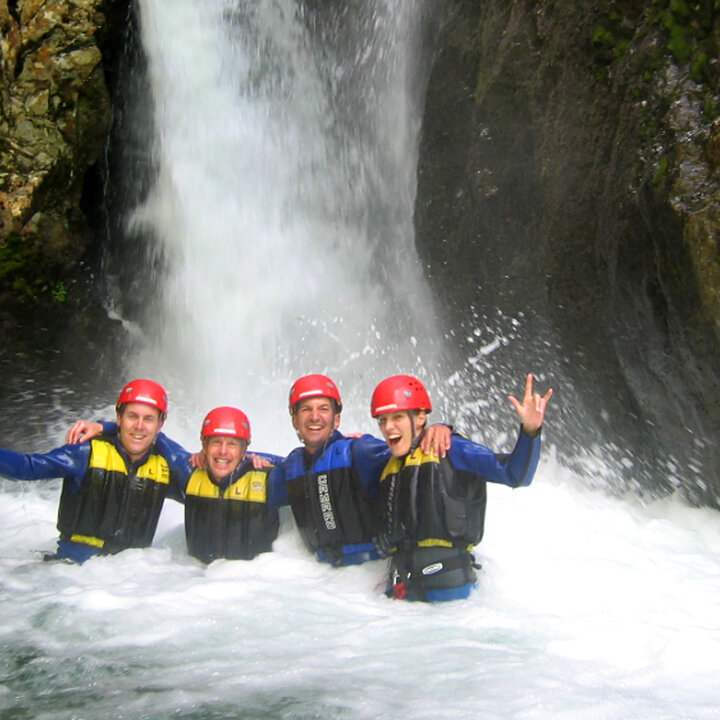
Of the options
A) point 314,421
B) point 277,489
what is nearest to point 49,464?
point 277,489

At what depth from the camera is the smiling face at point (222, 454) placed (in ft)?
15.5

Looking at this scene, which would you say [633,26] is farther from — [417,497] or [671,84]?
[417,497]

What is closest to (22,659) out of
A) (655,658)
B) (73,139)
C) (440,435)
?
(440,435)

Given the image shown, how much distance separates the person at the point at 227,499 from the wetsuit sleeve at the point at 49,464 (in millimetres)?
94

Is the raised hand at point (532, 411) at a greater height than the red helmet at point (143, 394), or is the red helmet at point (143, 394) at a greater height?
the red helmet at point (143, 394)

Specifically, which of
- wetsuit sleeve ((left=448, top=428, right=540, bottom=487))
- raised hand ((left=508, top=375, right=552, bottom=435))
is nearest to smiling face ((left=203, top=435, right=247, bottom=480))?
wetsuit sleeve ((left=448, top=428, right=540, bottom=487))

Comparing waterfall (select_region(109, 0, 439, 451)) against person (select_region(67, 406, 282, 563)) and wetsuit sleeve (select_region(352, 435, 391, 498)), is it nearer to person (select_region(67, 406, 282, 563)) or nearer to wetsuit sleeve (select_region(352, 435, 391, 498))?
person (select_region(67, 406, 282, 563))

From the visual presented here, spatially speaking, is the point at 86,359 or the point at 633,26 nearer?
the point at 633,26

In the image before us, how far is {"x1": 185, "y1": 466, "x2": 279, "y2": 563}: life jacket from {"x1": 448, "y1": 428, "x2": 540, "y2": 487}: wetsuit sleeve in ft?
4.35

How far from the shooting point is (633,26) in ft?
20.4

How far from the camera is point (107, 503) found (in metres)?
4.78

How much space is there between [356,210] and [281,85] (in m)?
1.91

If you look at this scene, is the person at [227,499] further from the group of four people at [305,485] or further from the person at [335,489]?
the person at [335,489]

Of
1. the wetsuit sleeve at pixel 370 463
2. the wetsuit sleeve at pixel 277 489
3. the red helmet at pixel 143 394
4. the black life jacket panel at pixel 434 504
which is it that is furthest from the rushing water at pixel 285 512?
the red helmet at pixel 143 394
